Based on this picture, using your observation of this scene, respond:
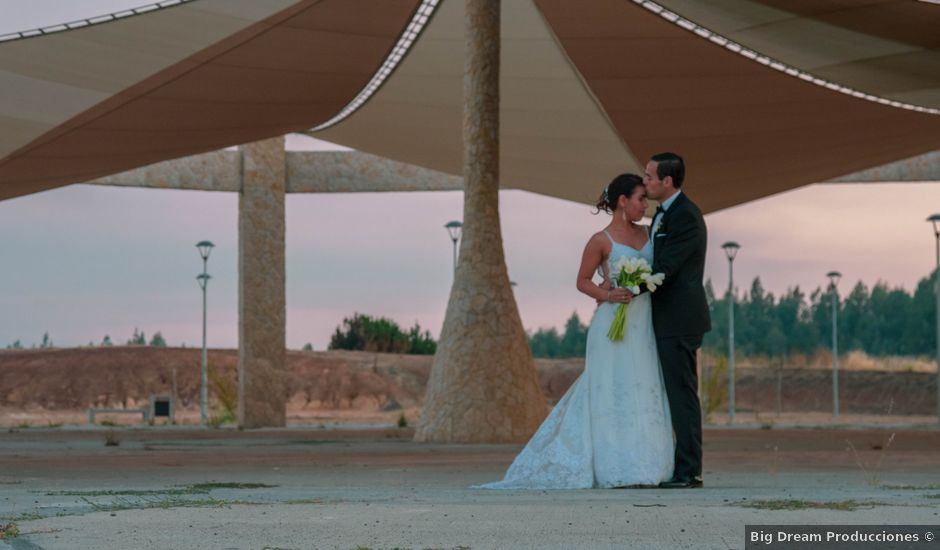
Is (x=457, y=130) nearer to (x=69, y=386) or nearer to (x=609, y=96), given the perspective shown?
(x=609, y=96)

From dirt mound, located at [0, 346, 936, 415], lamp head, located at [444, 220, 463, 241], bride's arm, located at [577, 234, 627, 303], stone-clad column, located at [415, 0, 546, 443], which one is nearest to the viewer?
bride's arm, located at [577, 234, 627, 303]

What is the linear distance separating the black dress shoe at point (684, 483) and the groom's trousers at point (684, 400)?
0.02 meters

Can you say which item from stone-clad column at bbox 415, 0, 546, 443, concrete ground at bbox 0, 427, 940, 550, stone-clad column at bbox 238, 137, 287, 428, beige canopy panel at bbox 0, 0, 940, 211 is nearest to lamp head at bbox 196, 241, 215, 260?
stone-clad column at bbox 238, 137, 287, 428

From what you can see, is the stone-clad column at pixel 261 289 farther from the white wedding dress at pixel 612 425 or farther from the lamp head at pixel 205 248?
the white wedding dress at pixel 612 425

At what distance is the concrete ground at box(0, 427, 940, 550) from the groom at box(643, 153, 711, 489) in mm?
279

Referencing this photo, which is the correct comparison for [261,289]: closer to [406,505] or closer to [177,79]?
[177,79]

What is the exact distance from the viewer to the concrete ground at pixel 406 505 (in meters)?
5.06

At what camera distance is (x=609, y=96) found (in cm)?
2142

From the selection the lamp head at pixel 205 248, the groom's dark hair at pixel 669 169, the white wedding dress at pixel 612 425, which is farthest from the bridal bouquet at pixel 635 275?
the lamp head at pixel 205 248

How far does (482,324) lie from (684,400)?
320 inches

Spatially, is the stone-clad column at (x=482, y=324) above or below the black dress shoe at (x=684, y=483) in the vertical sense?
above

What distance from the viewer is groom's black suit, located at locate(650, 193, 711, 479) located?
8.41m

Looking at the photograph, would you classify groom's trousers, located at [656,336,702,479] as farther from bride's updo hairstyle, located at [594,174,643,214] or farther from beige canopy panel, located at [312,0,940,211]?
beige canopy panel, located at [312,0,940,211]

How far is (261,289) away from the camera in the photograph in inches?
1037
